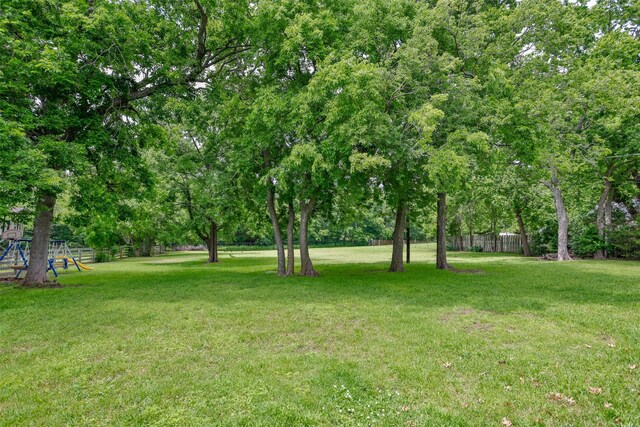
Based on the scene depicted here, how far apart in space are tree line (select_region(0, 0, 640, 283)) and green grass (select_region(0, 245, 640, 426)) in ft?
12.6

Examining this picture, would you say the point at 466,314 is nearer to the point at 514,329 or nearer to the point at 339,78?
the point at 514,329

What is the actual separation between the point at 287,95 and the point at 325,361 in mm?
9361

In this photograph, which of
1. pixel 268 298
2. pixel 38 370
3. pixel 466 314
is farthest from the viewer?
pixel 268 298

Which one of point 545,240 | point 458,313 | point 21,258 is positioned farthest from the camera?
point 545,240

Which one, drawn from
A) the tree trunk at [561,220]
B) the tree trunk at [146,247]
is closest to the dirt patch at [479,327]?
the tree trunk at [561,220]

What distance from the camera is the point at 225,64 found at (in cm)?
1414

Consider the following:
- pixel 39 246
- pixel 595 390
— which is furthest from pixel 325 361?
pixel 39 246

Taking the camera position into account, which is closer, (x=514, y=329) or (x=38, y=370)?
(x=38, y=370)

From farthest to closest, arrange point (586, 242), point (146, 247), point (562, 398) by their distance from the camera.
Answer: point (146, 247), point (586, 242), point (562, 398)

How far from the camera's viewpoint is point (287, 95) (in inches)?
464

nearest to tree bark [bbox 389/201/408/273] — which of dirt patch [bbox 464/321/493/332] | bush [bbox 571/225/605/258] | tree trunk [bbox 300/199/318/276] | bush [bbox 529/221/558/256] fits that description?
tree trunk [bbox 300/199/318/276]

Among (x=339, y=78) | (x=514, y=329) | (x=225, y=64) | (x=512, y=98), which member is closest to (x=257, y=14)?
(x=225, y=64)

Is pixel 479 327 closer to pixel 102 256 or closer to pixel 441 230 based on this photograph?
pixel 441 230

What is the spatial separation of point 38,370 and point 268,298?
18.0 feet
